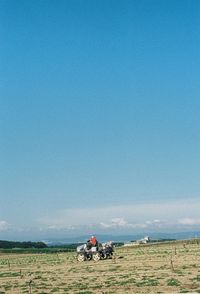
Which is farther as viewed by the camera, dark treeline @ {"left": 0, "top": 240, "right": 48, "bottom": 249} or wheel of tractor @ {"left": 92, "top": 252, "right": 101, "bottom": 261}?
dark treeline @ {"left": 0, "top": 240, "right": 48, "bottom": 249}

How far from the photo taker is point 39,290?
32781 mm

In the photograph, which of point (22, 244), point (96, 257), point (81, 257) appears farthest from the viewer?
point (22, 244)

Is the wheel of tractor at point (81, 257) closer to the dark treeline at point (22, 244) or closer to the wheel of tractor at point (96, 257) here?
the wheel of tractor at point (96, 257)

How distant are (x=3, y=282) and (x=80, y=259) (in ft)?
69.9

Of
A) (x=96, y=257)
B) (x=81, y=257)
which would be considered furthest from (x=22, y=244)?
(x=96, y=257)

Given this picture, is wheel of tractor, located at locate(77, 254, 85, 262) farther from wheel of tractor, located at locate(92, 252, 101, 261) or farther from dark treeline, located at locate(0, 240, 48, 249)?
dark treeline, located at locate(0, 240, 48, 249)

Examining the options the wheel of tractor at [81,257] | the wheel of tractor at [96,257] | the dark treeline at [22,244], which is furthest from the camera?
the dark treeline at [22,244]

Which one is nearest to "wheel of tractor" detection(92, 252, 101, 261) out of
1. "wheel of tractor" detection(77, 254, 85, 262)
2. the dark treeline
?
"wheel of tractor" detection(77, 254, 85, 262)

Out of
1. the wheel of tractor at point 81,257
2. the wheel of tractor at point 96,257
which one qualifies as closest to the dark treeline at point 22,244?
the wheel of tractor at point 81,257

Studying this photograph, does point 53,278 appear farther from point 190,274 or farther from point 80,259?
point 80,259

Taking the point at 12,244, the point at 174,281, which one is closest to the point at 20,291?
the point at 174,281

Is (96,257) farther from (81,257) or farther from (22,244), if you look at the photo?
(22,244)

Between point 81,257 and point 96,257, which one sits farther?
point 81,257

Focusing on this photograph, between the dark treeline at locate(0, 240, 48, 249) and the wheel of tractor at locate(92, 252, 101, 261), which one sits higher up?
the dark treeline at locate(0, 240, 48, 249)
